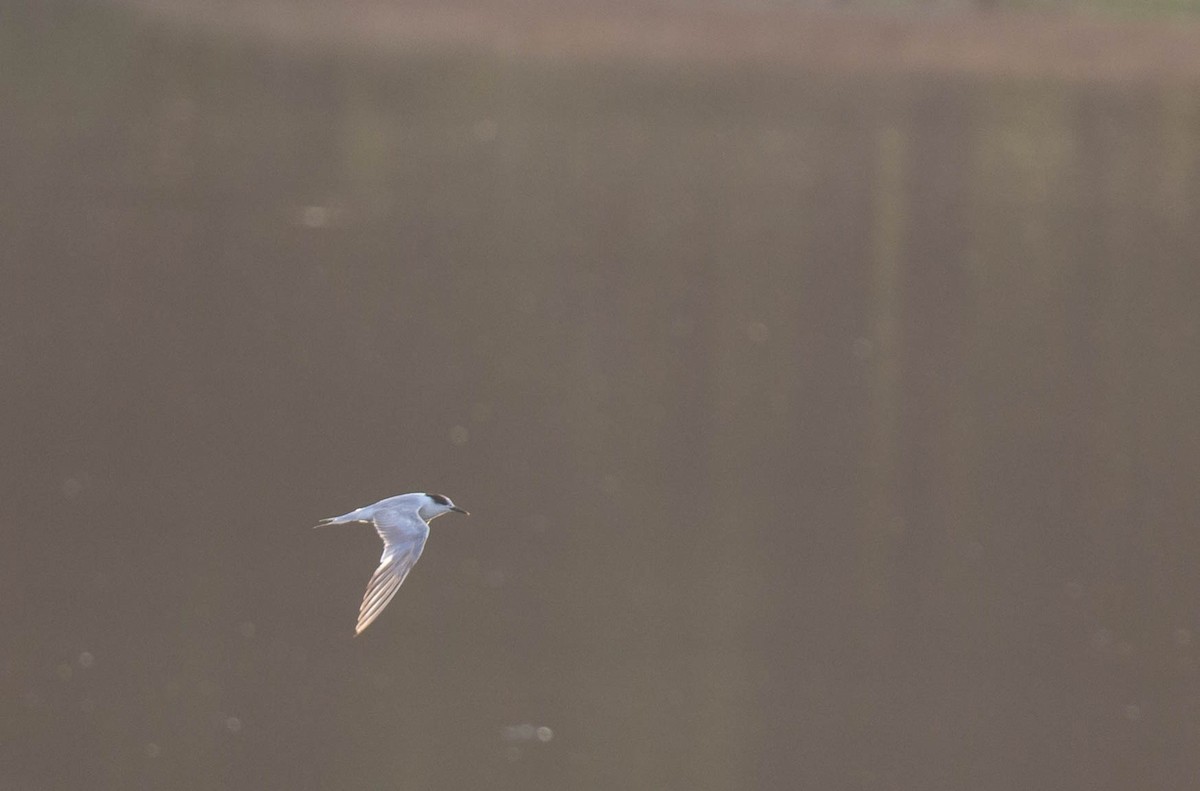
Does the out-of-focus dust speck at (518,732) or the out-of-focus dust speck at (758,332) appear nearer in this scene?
the out-of-focus dust speck at (518,732)

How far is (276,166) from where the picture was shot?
11.7 meters

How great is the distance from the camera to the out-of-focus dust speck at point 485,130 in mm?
12136

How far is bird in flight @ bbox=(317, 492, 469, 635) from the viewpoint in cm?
362

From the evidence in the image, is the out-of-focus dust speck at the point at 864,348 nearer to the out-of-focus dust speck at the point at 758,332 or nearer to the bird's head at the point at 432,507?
the out-of-focus dust speck at the point at 758,332

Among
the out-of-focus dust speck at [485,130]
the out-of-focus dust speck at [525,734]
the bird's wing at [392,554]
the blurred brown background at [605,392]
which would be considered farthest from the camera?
the out-of-focus dust speck at [485,130]

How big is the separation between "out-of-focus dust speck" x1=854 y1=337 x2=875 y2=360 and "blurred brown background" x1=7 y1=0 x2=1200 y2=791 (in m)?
0.04

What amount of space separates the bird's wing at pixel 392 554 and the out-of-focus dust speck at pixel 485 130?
8098mm

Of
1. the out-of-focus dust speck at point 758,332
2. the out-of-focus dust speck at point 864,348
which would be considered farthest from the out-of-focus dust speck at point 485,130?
the out-of-focus dust speck at point 864,348

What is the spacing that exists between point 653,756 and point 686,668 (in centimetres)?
52

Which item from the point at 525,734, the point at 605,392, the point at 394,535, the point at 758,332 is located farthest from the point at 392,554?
the point at 758,332

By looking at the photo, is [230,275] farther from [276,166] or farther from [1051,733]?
[1051,733]

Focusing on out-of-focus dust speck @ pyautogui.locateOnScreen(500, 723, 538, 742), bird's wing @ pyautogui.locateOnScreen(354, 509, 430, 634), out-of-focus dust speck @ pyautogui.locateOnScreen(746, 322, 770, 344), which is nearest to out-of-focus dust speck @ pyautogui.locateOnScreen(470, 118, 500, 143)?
out-of-focus dust speck @ pyautogui.locateOnScreen(746, 322, 770, 344)

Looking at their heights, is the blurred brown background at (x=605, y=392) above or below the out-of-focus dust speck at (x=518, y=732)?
above

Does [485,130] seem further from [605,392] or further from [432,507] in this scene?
[432,507]
